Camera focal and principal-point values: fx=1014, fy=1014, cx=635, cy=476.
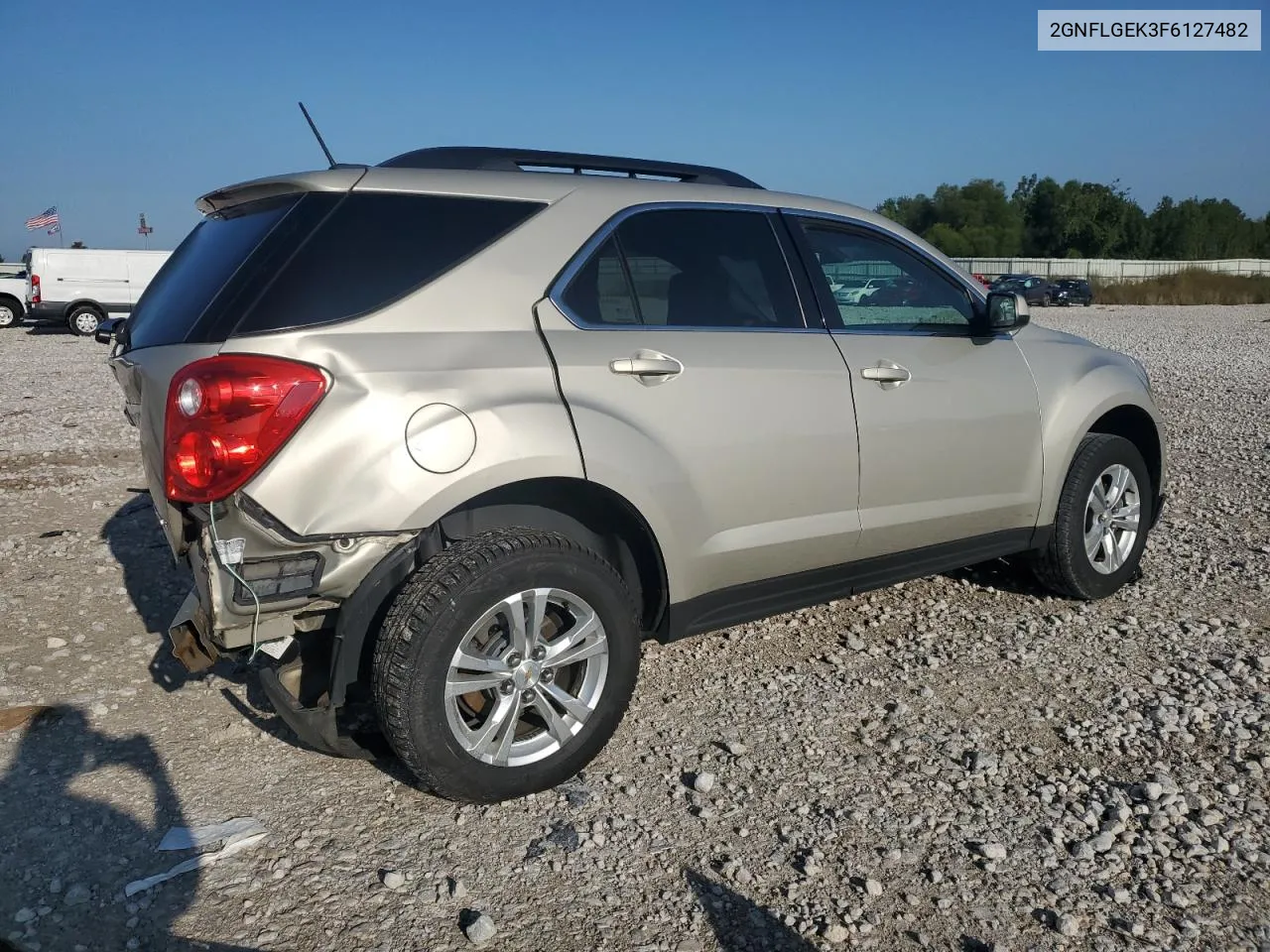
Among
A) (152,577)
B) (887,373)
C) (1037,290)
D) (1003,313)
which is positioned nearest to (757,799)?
(887,373)

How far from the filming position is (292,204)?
2988mm

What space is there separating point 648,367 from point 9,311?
28.1m

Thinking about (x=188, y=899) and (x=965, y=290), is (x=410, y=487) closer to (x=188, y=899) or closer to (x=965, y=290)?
(x=188, y=899)

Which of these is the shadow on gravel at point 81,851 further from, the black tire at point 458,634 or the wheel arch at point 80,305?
the wheel arch at point 80,305

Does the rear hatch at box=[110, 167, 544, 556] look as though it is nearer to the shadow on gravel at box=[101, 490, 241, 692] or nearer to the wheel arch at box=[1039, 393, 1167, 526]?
the shadow on gravel at box=[101, 490, 241, 692]

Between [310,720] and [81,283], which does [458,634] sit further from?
[81,283]

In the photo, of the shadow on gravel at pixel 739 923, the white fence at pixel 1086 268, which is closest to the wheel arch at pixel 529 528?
Answer: the shadow on gravel at pixel 739 923

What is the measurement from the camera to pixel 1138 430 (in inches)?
196

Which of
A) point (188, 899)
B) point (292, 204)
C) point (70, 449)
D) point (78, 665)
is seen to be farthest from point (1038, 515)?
point (70, 449)

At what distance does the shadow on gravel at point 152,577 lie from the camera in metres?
4.15

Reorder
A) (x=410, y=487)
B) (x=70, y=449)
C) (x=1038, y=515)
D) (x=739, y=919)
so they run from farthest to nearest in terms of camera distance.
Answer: (x=70, y=449)
(x=1038, y=515)
(x=410, y=487)
(x=739, y=919)

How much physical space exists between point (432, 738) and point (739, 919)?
3.20 feet

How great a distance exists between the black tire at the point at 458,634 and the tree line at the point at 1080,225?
79690 millimetres

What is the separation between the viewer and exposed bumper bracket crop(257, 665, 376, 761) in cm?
288
